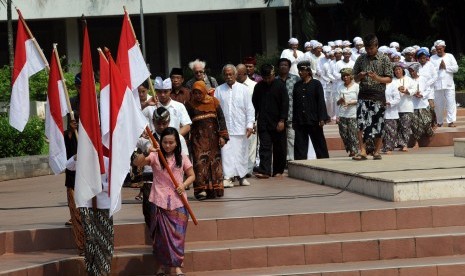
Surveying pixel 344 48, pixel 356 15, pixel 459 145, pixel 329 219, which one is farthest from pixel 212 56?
pixel 329 219

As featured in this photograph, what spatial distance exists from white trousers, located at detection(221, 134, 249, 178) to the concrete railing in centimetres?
405

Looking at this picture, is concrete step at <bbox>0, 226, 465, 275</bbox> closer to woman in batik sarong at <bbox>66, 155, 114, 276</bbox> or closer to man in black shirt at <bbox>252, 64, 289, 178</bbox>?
woman in batik sarong at <bbox>66, 155, 114, 276</bbox>

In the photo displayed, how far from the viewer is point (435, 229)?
12820 millimetres

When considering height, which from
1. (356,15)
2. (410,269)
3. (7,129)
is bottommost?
(410,269)

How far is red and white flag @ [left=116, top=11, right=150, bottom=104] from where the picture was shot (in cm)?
1254

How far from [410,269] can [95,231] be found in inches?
109

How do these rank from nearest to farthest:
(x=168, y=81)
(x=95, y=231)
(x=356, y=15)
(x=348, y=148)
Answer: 1. (x=95, y=231)
2. (x=168, y=81)
3. (x=348, y=148)
4. (x=356, y=15)

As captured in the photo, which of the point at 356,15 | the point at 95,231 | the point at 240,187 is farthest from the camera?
the point at 356,15

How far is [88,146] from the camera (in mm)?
11469

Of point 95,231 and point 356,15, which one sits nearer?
point 95,231

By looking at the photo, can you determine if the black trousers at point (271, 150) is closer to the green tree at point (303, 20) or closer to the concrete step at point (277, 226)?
the concrete step at point (277, 226)

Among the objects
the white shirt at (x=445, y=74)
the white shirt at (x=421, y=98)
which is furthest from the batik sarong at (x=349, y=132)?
the white shirt at (x=445, y=74)

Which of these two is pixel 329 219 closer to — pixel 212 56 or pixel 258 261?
pixel 258 261

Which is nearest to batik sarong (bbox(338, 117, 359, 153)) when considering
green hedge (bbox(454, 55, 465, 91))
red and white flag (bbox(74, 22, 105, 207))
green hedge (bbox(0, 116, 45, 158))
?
green hedge (bbox(0, 116, 45, 158))
